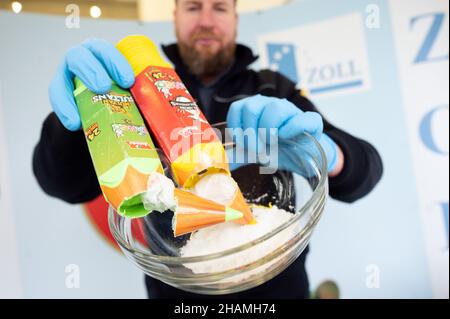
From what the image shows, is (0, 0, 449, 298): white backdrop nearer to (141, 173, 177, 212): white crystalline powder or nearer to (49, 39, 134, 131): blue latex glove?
(49, 39, 134, 131): blue latex glove

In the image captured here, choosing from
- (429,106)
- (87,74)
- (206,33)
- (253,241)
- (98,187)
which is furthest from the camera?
(429,106)

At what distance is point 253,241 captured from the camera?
17.6 inches

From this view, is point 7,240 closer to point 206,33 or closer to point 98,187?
point 98,187

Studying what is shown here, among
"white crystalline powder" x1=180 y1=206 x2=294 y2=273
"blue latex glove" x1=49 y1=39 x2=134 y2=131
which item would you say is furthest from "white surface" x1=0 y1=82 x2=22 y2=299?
"white crystalline powder" x1=180 y1=206 x2=294 y2=273

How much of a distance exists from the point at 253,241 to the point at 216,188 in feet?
0.26

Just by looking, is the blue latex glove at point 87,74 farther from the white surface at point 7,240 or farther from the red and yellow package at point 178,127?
the white surface at point 7,240

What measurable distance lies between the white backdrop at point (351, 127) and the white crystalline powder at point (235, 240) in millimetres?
626

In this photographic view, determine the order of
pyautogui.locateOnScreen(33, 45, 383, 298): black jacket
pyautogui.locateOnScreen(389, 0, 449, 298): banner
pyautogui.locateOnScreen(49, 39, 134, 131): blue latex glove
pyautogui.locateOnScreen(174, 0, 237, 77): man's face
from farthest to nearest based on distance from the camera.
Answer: pyautogui.locateOnScreen(389, 0, 449, 298): banner → pyautogui.locateOnScreen(174, 0, 237, 77): man's face → pyautogui.locateOnScreen(33, 45, 383, 298): black jacket → pyautogui.locateOnScreen(49, 39, 134, 131): blue latex glove

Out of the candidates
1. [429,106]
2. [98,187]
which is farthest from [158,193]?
[429,106]

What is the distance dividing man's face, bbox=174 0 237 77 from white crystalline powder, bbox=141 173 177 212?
2.00ft

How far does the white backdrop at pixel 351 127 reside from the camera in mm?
1094

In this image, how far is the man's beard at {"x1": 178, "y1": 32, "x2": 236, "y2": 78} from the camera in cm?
103

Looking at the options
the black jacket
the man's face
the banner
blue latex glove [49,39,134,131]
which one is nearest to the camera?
blue latex glove [49,39,134,131]

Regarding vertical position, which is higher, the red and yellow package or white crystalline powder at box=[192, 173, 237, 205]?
the red and yellow package
